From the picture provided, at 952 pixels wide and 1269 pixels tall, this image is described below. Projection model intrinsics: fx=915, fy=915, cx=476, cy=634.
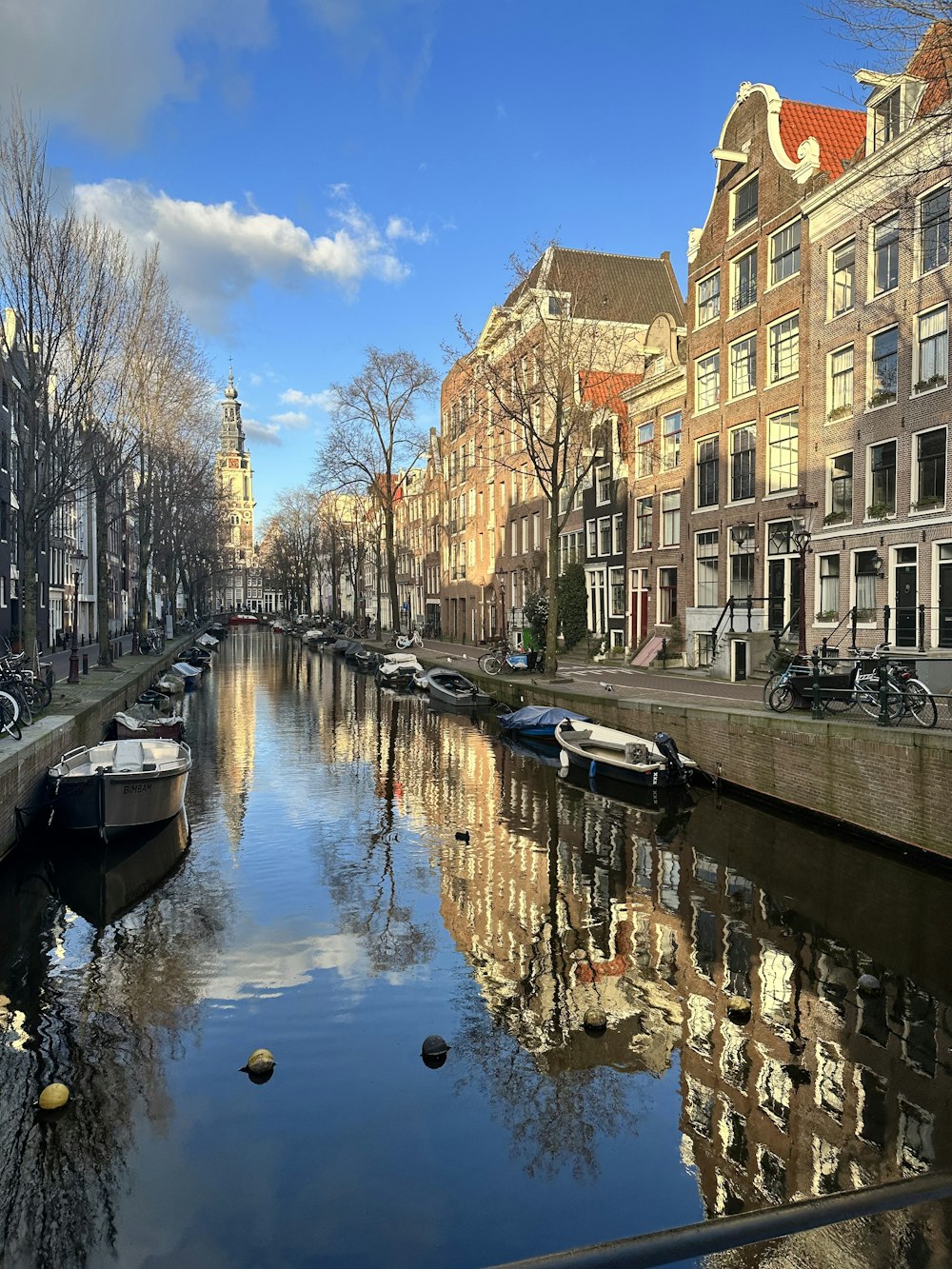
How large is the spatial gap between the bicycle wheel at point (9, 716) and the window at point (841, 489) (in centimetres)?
2052

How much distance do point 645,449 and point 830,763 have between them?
23639mm

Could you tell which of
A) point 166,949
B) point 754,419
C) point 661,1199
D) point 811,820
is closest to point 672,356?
point 754,419

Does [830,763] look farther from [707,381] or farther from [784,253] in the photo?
[707,381]

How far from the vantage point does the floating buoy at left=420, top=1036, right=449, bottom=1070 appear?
311 inches

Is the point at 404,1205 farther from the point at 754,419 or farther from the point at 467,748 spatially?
the point at 754,419

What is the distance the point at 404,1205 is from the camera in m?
6.04

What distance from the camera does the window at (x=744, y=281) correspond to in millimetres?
29703

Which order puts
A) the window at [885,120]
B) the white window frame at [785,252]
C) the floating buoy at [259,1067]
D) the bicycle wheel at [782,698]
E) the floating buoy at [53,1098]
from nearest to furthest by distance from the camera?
1. the floating buoy at [53,1098]
2. the floating buoy at [259,1067]
3. the bicycle wheel at [782,698]
4. the window at [885,120]
5. the white window frame at [785,252]

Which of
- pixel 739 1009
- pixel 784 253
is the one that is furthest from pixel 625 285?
pixel 739 1009

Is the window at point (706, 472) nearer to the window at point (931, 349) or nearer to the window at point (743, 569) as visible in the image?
the window at point (743, 569)

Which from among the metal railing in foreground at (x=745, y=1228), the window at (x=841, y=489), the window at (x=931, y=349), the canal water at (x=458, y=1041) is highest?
the window at (x=931, y=349)

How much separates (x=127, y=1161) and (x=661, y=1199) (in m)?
3.74

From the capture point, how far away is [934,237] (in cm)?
2164

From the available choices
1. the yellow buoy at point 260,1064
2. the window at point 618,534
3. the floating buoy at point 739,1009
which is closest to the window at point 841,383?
the window at point 618,534
